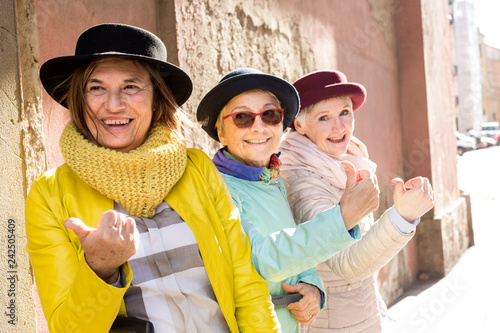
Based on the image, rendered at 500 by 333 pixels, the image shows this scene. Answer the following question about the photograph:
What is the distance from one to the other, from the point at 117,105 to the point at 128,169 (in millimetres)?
219

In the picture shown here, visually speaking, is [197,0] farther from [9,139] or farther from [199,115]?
[9,139]

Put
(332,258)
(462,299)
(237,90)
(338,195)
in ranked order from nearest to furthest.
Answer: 1. (237,90)
2. (332,258)
3. (338,195)
4. (462,299)

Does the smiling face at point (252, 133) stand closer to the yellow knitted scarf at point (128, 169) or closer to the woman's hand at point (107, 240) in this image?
the yellow knitted scarf at point (128, 169)

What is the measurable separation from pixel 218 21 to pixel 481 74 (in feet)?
152

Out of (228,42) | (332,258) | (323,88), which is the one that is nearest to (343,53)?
(228,42)

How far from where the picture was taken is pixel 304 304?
6.17 feet

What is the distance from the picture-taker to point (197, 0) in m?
3.00

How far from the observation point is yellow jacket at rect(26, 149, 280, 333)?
124 cm

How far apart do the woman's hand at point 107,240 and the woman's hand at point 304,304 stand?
0.85 meters

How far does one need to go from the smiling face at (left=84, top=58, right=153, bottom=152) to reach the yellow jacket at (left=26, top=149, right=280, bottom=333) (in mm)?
171

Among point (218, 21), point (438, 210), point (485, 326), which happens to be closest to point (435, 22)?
point (438, 210)

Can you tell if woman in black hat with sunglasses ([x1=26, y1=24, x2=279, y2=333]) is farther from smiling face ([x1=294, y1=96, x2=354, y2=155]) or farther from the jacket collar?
smiling face ([x1=294, y1=96, x2=354, y2=155])

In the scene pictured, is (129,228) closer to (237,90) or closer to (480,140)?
(237,90)

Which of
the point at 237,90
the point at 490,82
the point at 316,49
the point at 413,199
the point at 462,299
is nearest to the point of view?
the point at 413,199
